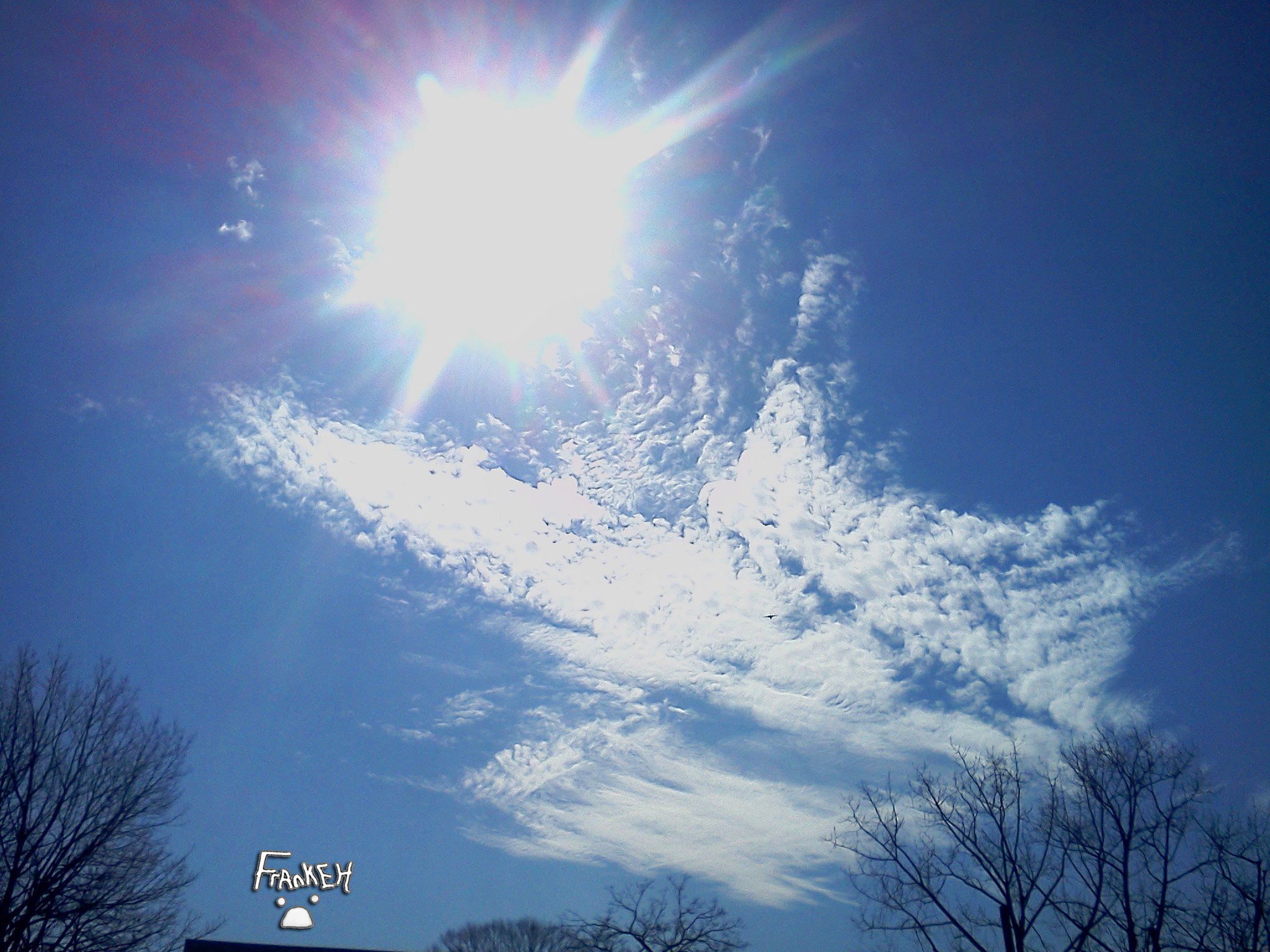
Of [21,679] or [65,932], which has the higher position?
[21,679]

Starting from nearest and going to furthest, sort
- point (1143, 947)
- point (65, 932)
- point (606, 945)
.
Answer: point (65, 932) < point (1143, 947) < point (606, 945)

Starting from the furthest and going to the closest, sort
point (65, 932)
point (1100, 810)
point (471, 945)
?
point (471, 945) < point (1100, 810) < point (65, 932)

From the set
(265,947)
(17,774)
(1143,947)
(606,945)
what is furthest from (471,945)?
(1143,947)

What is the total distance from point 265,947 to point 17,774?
16.9 meters

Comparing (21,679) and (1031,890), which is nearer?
(21,679)

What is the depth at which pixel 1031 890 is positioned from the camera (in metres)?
23.9

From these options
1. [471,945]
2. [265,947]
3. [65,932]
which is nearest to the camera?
[65,932]

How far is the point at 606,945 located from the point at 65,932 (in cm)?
1814

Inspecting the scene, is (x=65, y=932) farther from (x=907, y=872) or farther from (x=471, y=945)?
(x=471, y=945)

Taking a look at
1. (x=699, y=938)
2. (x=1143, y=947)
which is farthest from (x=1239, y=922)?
(x=699, y=938)

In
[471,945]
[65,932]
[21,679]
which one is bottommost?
[471,945]

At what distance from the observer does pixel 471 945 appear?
44.0 metres

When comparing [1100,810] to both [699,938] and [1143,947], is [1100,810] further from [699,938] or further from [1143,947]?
[699,938]

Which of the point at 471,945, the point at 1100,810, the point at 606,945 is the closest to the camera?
the point at 1100,810
